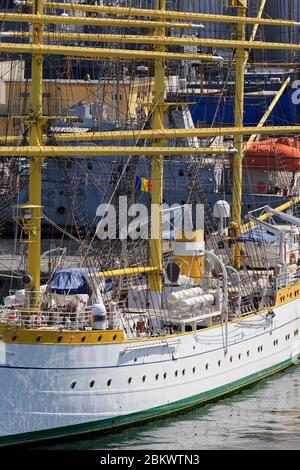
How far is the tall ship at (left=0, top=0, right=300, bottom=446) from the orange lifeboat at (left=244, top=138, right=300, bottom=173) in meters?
24.4

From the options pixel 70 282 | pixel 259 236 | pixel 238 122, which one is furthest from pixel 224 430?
pixel 238 122

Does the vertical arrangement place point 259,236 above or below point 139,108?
below

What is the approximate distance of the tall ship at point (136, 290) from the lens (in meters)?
52.5

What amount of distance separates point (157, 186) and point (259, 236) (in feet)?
29.9

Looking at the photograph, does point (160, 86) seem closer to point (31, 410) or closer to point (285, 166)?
point (31, 410)

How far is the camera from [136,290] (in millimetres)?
60250

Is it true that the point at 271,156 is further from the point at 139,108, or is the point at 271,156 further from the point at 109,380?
the point at 109,380

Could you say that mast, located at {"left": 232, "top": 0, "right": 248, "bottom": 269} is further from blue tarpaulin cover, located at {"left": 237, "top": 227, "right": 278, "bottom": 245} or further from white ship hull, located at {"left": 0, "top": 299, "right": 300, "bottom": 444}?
white ship hull, located at {"left": 0, "top": 299, "right": 300, "bottom": 444}

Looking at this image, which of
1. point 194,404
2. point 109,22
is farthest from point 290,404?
point 109,22

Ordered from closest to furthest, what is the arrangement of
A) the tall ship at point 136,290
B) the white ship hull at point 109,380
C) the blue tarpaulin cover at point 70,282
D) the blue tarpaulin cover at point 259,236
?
1. the white ship hull at point 109,380
2. the tall ship at point 136,290
3. the blue tarpaulin cover at point 70,282
4. the blue tarpaulin cover at point 259,236

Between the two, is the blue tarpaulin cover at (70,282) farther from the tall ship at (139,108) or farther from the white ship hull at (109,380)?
the tall ship at (139,108)

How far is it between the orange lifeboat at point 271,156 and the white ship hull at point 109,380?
35.4 m

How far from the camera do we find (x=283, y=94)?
111m

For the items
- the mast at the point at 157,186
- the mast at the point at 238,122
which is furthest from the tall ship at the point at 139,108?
the mast at the point at 157,186
